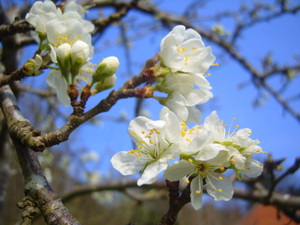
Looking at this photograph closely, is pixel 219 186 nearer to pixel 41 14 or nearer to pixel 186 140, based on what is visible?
pixel 186 140

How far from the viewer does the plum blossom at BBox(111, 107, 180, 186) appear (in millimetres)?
954

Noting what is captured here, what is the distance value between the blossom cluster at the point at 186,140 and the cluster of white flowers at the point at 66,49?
23 centimetres

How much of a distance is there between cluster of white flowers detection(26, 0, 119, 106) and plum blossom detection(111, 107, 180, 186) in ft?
0.82

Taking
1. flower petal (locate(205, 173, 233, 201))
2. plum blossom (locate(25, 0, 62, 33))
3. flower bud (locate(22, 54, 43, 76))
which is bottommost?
flower petal (locate(205, 173, 233, 201))

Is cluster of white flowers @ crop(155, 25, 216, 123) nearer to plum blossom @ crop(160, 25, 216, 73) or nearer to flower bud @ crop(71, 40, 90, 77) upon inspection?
plum blossom @ crop(160, 25, 216, 73)

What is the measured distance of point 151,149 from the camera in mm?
1097

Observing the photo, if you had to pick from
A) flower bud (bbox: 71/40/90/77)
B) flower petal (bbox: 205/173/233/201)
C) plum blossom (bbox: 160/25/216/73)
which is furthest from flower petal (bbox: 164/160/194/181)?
flower bud (bbox: 71/40/90/77)

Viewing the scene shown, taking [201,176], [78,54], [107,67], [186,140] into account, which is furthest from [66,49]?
[201,176]

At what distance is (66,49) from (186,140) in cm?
59

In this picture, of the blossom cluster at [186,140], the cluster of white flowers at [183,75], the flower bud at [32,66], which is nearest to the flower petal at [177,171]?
the blossom cluster at [186,140]

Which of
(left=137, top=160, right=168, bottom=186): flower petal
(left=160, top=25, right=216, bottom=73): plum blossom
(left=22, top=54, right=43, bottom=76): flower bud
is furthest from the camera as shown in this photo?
(left=22, top=54, right=43, bottom=76): flower bud

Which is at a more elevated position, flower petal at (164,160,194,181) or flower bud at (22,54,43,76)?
flower bud at (22,54,43,76)

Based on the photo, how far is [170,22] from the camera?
10.3 ft

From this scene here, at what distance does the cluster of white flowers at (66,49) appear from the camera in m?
1.14
